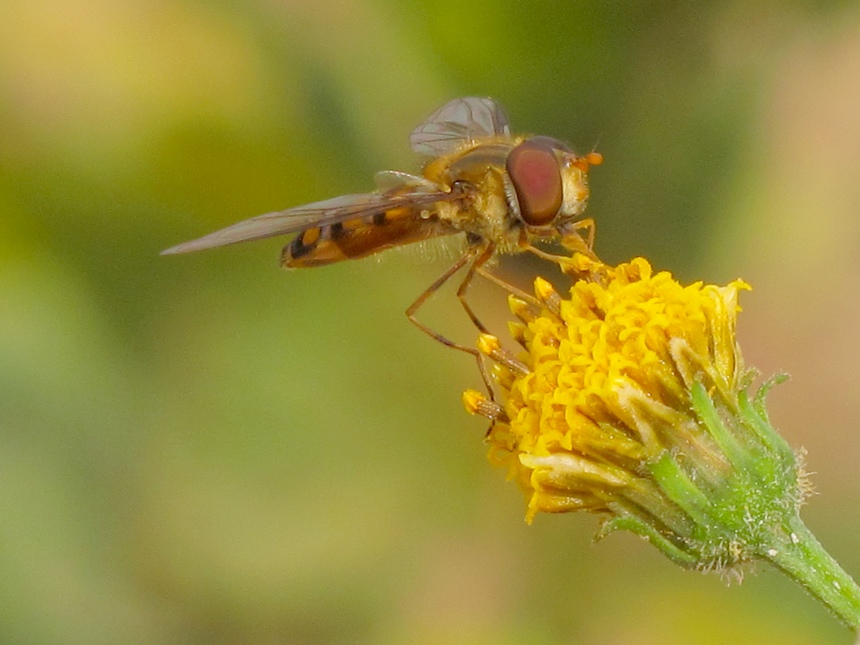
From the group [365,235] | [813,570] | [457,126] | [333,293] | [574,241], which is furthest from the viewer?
[333,293]

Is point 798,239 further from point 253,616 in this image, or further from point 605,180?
point 253,616

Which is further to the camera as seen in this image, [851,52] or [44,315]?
[851,52]

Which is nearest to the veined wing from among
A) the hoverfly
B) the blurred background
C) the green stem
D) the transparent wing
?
the hoverfly

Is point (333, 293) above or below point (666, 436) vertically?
above

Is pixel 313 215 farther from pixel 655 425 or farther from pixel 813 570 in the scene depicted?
pixel 813 570

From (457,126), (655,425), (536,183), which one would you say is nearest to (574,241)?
(536,183)

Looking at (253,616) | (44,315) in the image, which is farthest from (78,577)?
(44,315)

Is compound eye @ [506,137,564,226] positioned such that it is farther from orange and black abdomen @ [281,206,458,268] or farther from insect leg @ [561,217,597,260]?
orange and black abdomen @ [281,206,458,268]

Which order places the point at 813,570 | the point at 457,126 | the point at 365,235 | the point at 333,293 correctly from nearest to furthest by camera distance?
1. the point at 813,570
2. the point at 365,235
3. the point at 457,126
4. the point at 333,293
